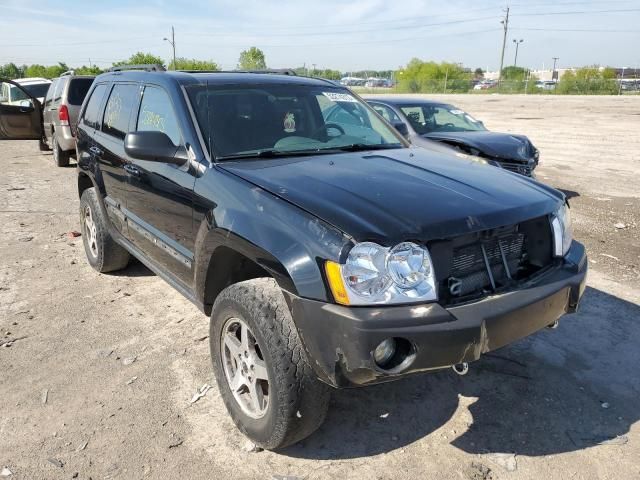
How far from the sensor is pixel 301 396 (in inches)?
96.7

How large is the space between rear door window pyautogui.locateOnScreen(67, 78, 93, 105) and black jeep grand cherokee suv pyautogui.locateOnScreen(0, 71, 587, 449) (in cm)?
759

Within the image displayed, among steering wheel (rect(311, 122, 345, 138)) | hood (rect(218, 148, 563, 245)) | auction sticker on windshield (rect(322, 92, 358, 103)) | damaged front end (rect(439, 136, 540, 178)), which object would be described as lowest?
damaged front end (rect(439, 136, 540, 178))

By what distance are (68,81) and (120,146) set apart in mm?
7752

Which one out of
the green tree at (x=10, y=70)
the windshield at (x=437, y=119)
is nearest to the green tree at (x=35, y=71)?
the green tree at (x=10, y=70)

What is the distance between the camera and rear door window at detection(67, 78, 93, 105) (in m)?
10.5

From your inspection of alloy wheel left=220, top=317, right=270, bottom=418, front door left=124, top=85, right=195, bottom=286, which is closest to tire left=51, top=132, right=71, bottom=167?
front door left=124, top=85, right=195, bottom=286

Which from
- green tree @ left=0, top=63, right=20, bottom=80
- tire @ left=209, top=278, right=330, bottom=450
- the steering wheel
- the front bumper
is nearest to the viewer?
the front bumper

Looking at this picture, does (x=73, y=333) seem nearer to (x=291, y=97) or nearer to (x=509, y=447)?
(x=291, y=97)

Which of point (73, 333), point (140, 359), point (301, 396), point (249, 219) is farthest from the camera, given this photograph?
point (73, 333)

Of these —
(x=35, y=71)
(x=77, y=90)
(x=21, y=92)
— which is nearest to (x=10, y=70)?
(x=35, y=71)

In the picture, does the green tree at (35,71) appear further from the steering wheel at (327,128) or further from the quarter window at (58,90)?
the steering wheel at (327,128)

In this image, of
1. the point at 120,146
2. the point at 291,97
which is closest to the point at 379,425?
the point at 291,97

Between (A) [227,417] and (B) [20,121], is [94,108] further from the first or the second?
(B) [20,121]

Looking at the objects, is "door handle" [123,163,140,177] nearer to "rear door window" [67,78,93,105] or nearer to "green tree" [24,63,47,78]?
"rear door window" [67,78,93,105]
